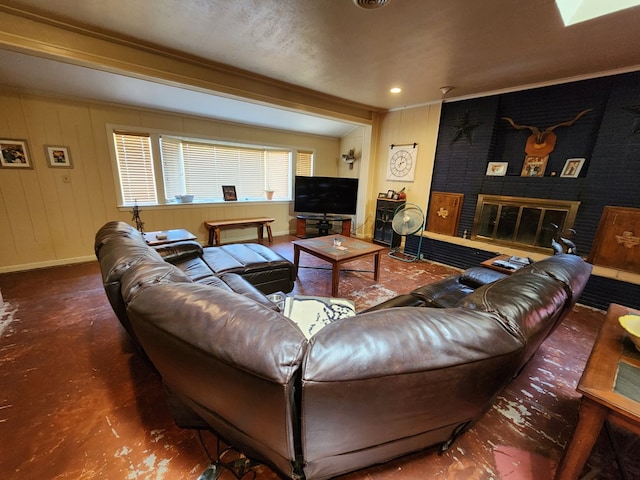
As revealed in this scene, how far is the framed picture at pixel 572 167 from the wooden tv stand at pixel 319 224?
3.17 metres

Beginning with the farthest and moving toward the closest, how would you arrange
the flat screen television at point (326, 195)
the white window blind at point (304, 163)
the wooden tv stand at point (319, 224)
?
the white window blind at point (304, 163) < the wooden tv stand at point (319, 224) < the flat screen television at point (326, 195)

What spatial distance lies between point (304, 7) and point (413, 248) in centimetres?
347

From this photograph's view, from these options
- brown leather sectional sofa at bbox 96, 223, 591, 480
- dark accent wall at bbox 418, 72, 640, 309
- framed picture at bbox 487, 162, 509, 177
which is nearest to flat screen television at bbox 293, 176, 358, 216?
dark accent wall at bbox 418, 72, 640, 309

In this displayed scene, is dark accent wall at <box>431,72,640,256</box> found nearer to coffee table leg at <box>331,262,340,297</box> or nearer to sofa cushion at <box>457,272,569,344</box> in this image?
coffee table leg at <box>331,262,340,297</box>

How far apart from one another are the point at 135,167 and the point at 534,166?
5458mm

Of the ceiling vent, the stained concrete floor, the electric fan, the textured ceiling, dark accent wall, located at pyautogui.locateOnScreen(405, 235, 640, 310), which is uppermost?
the textured ceiling

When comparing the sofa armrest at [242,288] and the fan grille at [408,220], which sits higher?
the fan grille at [408,220]

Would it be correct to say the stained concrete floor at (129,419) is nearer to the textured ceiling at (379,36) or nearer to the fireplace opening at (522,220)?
the fireplace opening at (522,220)

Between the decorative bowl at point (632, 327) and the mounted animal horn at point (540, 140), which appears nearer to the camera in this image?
the decorative bowl at point (632, 327)

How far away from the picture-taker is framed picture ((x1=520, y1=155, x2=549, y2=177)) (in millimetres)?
3102

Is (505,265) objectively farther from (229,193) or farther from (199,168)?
(199,168)

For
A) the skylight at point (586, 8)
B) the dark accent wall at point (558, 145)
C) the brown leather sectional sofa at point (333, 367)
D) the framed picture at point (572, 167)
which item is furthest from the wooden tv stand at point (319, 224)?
the brown leather sectional sofa at point (333, 367)

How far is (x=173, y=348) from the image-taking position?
797 mm

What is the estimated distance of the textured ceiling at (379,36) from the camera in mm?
1727
